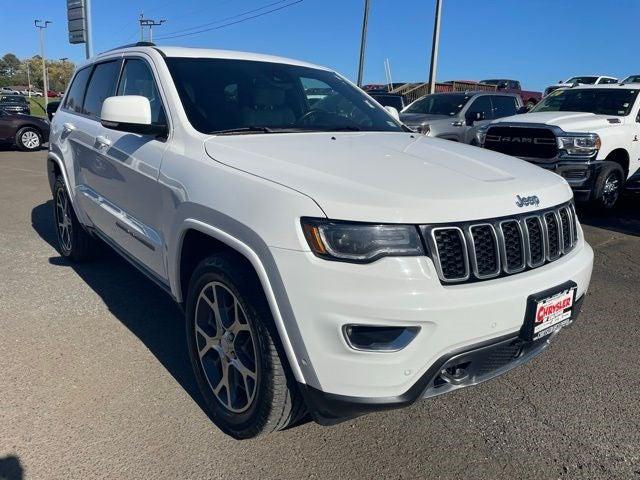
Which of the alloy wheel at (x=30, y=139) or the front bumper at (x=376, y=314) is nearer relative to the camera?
the front bumper at (x=376, y=314)

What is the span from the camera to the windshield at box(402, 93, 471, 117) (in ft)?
38.1

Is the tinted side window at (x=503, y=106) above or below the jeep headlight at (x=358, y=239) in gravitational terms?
above

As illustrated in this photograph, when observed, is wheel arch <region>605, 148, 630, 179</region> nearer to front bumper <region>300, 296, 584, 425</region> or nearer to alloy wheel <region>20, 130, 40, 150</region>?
front bumper <region>300, 296, 584, 425</region>

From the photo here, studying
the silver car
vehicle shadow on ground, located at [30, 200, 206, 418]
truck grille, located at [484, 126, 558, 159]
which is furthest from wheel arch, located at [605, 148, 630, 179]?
vehicle shadow on ground, located at [30, 200, 206, 418]

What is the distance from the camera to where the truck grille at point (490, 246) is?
82.6 inches

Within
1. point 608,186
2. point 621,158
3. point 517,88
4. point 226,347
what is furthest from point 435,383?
point 517,88

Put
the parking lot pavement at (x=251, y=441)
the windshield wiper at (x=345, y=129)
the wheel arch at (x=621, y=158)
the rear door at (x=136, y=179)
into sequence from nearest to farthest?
the parking lot pavement at (x=251, y=441) → the rear door at (x=136, y=179) → the windshield wiper at (x=345, y=129) → the wheel arch at (x=621, y=158)

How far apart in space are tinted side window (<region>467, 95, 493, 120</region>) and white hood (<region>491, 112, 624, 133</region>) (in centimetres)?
315

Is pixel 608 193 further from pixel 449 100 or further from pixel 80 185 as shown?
pixel 80 185

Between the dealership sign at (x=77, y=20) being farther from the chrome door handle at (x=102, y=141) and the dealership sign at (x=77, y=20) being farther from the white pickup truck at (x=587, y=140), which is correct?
the chrome door handle at (x=102, y=141)

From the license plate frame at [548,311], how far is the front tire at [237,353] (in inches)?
39.6

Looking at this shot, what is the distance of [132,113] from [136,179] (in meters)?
0.45

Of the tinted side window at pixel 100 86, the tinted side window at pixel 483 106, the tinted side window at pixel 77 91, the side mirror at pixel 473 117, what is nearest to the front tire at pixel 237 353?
the tinted side window at pixel 100 86

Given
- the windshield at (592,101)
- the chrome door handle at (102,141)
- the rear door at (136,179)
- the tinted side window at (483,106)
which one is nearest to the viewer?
the rear door at (136,179)
